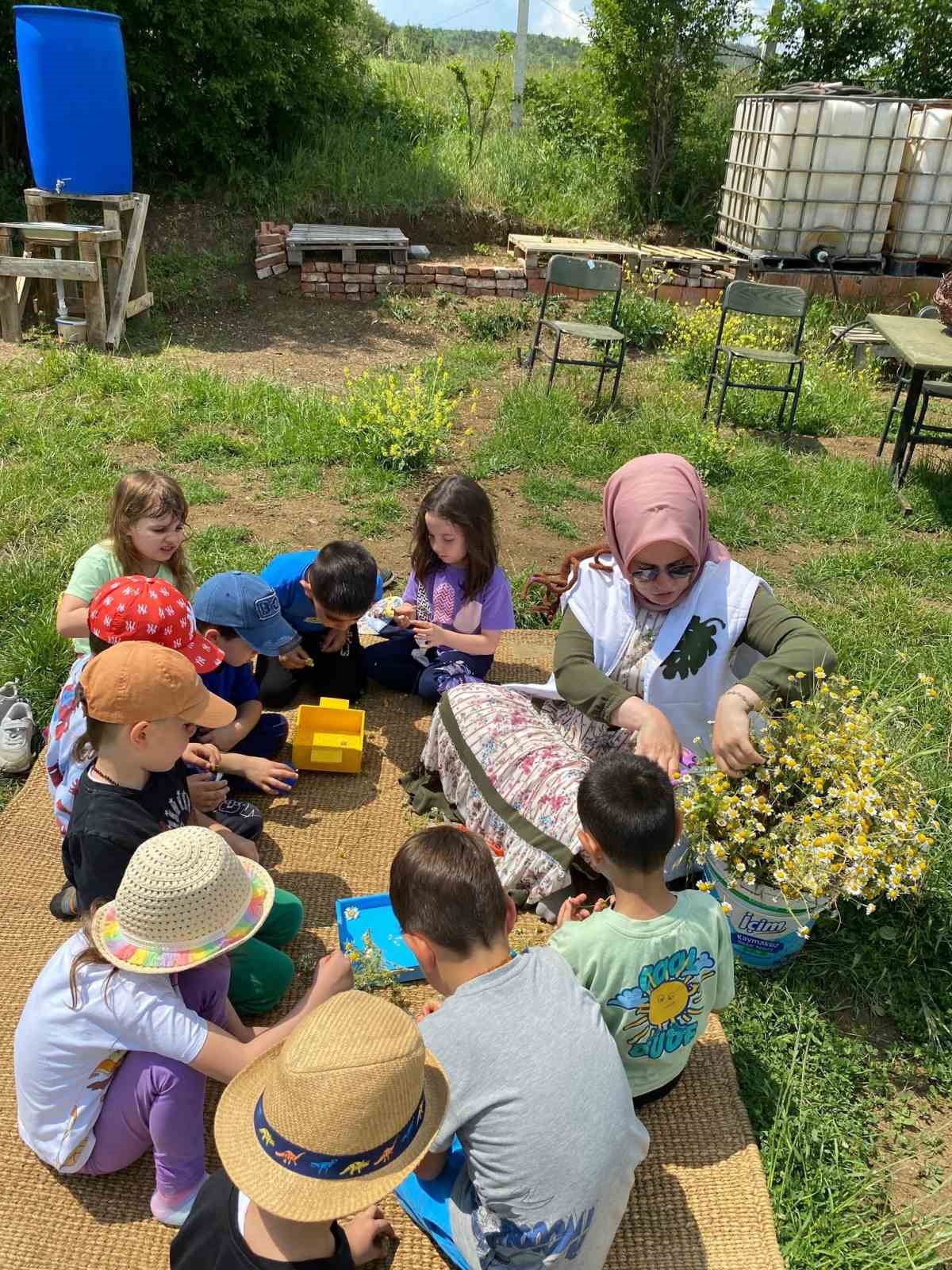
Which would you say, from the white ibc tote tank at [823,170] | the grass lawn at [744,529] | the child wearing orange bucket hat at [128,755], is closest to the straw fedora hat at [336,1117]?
the child wearing orange bucket hat at [128,755]

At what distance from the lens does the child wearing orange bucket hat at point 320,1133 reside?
1.41 meters

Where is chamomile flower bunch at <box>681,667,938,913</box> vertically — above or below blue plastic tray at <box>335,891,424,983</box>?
above

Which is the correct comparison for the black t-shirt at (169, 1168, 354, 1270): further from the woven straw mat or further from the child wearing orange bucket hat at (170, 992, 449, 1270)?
the woven straw mat

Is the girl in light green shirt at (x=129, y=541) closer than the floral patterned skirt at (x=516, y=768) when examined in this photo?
No

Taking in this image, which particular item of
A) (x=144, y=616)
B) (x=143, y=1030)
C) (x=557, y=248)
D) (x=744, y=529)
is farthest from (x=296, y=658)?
(x=557, y=248)

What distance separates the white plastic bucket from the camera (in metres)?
2.52

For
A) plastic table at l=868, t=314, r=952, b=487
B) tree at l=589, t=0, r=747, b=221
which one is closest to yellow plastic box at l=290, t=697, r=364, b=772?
plastic table at l=868, t=314, r=952, b=487

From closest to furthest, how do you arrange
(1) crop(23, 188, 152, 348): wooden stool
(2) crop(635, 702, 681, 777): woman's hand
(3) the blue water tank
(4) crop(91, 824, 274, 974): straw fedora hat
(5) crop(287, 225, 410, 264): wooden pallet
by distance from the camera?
(4) crop(91, 824, 274, 974): straw fedora hat < (2) crop(635, 702, 681, 777): woman's hand < (3) the blue water tank < (1) crop(23, 188, 152, 348): wooden stool < (5) crop(287, 225, 410, 264): wooden pallet

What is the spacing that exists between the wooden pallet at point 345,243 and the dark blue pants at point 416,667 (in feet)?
20.7

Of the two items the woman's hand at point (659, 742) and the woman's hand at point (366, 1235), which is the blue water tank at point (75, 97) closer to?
the woman's hand at point (659, 742)

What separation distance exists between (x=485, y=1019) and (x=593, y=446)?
512 centimetres

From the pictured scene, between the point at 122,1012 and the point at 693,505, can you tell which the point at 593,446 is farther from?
the point at 122,1012

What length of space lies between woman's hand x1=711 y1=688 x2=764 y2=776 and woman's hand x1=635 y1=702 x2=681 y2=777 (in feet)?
0.37

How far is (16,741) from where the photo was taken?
11.0ft
